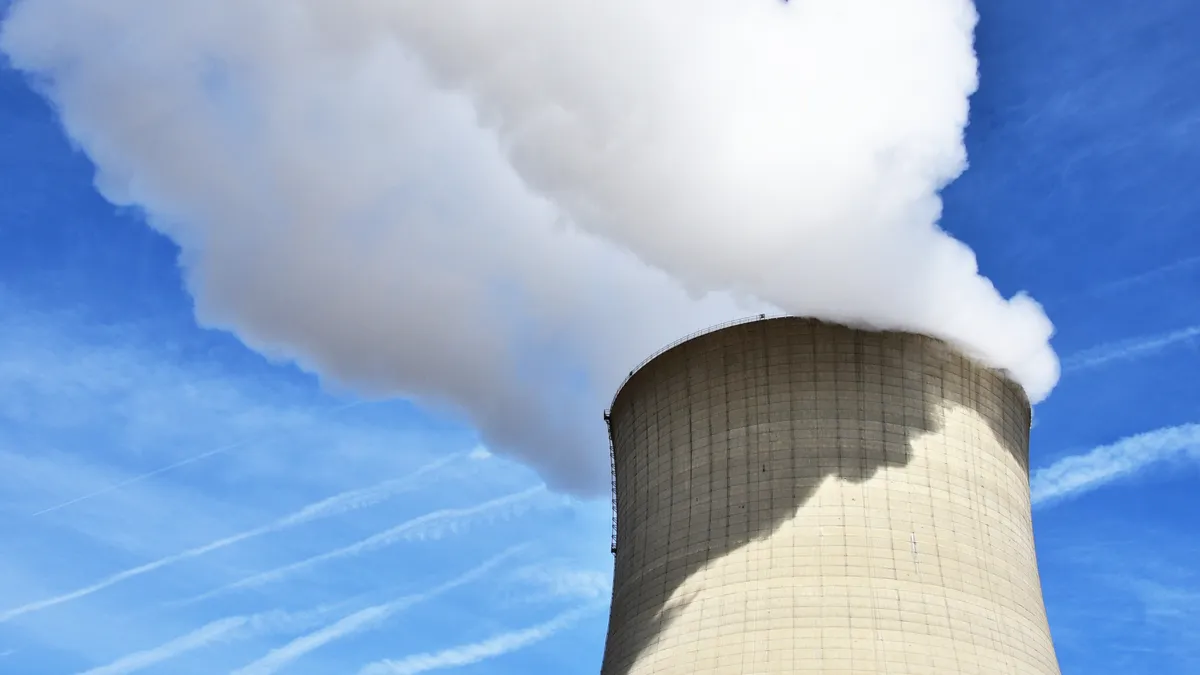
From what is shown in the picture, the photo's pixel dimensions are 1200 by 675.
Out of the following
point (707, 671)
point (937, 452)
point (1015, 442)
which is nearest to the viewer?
point (707, 671)

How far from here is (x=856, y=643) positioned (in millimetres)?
15625

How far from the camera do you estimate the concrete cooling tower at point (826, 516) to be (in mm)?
15766

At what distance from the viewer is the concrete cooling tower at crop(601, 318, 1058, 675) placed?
15.8 meters

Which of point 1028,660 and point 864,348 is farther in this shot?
point 864,348

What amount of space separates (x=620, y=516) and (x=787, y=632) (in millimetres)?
4109

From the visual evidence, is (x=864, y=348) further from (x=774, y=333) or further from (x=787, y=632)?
(x=787, y=632)

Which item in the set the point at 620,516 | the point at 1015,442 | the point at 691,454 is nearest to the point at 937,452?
the point at 1015,442

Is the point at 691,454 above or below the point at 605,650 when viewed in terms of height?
above

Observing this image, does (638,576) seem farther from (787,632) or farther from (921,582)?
(921,582)

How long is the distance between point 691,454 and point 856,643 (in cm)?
334

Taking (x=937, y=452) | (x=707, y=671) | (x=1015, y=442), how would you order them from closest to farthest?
1. (x=707, y=671)
2. (x=937, y=452)
3. (x=1015, y=442)

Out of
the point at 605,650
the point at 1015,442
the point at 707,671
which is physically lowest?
the point at 707,671

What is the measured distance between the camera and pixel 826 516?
16453 mm

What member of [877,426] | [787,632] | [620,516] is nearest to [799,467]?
[877,426]
